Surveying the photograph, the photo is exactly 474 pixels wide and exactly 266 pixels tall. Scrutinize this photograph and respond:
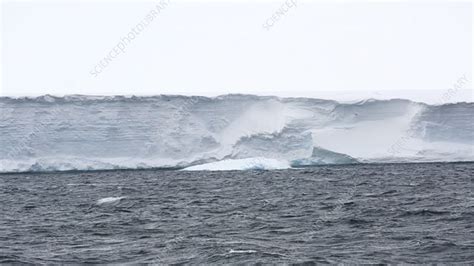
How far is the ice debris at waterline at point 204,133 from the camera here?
103ft

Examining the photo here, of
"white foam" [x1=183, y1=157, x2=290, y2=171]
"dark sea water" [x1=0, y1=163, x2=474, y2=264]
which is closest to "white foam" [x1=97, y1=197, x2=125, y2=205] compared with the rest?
"dark sea water" [x1=0, y1=163, x2=474, y2=264]

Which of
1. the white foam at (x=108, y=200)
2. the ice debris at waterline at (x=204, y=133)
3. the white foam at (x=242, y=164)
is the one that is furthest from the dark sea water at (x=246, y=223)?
the ice debris at waterline at (x=204, y=133)

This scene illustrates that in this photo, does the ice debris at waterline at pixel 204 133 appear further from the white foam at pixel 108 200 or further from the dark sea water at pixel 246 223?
the white foam at pixel 108 200

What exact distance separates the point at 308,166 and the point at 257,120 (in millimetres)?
3134

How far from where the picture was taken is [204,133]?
31922mm

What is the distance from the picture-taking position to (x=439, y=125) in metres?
31.6

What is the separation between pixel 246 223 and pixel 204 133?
19.2m

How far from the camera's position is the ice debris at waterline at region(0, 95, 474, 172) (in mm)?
31328

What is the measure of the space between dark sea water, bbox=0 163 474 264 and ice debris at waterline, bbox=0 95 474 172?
8.55 meters

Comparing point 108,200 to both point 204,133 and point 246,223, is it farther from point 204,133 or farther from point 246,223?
point 204,133

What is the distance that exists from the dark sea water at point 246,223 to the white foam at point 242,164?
8127 millimetres

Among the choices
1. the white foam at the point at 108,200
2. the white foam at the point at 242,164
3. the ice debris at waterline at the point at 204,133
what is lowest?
the white foam at the point at 108,200

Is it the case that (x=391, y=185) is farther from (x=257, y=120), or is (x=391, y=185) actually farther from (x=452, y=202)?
(x=257, y=120)

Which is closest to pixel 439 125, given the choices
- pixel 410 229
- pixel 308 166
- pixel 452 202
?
pixel 308 166
